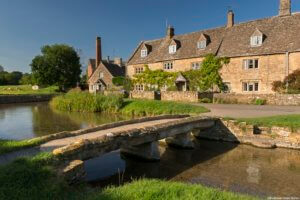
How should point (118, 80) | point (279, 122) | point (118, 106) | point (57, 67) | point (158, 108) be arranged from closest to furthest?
point (279, 122)
point (158, 108)
point (118, 106)
point (118, 80)
point (57, 67)

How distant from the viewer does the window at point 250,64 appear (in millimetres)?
30672

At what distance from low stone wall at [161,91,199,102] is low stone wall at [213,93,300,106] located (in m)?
2.19

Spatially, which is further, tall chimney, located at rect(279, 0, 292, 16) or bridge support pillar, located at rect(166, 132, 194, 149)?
tall chimney, located at rect(279, 0, 292, 16)

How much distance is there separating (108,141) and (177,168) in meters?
3.24

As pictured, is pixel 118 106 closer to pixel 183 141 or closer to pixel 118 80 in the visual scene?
pixel 183 141

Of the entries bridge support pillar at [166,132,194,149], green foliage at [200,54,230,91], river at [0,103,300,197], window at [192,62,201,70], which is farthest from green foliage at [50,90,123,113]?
river at [0,103,300,197]

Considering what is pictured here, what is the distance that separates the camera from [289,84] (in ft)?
87.6

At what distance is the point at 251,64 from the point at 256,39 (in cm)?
303

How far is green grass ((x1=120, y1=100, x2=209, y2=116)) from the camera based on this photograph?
833 inches

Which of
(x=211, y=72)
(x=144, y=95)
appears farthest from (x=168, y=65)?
(x=211, y=72)

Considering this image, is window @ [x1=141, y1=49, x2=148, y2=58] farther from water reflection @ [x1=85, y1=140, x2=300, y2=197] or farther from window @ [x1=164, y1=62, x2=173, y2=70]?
water reflection @ [x1=85, y1=140, x2=300, y2=197]

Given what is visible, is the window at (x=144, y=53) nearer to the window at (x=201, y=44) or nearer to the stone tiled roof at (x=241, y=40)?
the stone tiled roof at (x=241, y=40)

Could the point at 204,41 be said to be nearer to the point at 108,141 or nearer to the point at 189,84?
the point at 189,84

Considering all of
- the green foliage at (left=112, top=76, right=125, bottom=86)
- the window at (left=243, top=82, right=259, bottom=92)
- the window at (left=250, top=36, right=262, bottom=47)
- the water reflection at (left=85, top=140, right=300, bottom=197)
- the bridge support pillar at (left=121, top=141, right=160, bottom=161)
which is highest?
the window at (left=250, top=36, right=262, bottom=47)
